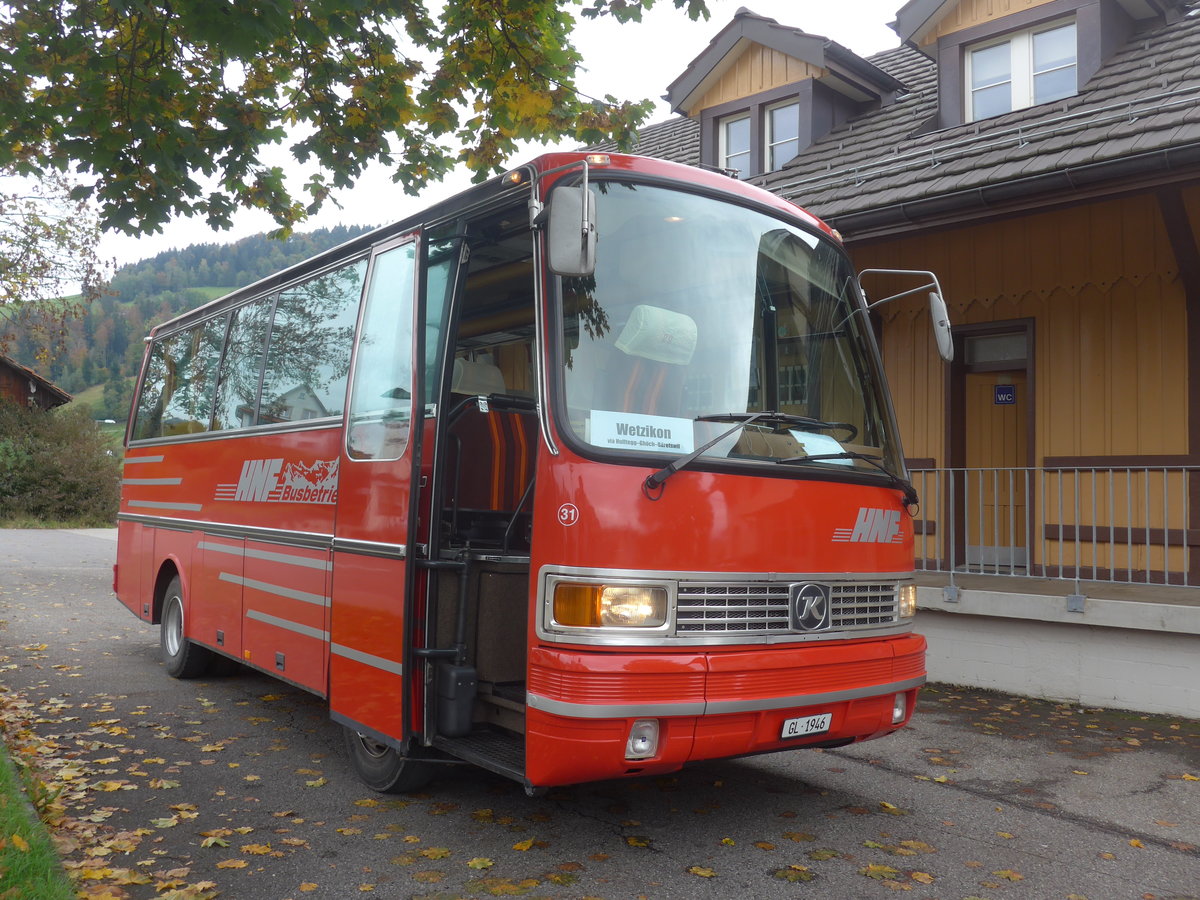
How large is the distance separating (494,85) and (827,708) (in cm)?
645

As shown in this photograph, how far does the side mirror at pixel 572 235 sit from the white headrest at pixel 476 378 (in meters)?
1.31

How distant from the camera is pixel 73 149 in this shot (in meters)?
7.23

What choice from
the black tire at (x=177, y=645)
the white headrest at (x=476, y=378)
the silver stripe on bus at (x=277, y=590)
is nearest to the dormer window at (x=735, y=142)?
the black tire at (x=177, y=645)

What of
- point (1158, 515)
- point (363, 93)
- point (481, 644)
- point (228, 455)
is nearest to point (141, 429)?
point (228, 455)

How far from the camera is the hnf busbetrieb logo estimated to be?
5.74 metres

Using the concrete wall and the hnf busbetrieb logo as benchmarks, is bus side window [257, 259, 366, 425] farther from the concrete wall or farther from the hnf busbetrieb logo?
the concrete wall

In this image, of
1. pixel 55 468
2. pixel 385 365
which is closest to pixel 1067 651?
pixel 385 365

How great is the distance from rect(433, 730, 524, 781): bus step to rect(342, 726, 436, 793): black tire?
313 mm

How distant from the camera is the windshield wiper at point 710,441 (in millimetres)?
4062

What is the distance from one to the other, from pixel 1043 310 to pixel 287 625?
25.8 feet

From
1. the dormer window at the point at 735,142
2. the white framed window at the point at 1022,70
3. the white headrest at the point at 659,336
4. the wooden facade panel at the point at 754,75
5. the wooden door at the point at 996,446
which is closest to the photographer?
the white headrest at the point at 659,336

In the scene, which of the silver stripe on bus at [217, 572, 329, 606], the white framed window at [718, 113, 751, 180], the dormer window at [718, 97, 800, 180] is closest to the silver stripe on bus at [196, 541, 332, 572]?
the silver stripe on bus at [217, 572, 329, 606]

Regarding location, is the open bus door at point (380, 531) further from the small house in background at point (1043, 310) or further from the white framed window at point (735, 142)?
the white framed window at point (735, 142)

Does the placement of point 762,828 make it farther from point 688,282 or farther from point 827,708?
point 688,282
